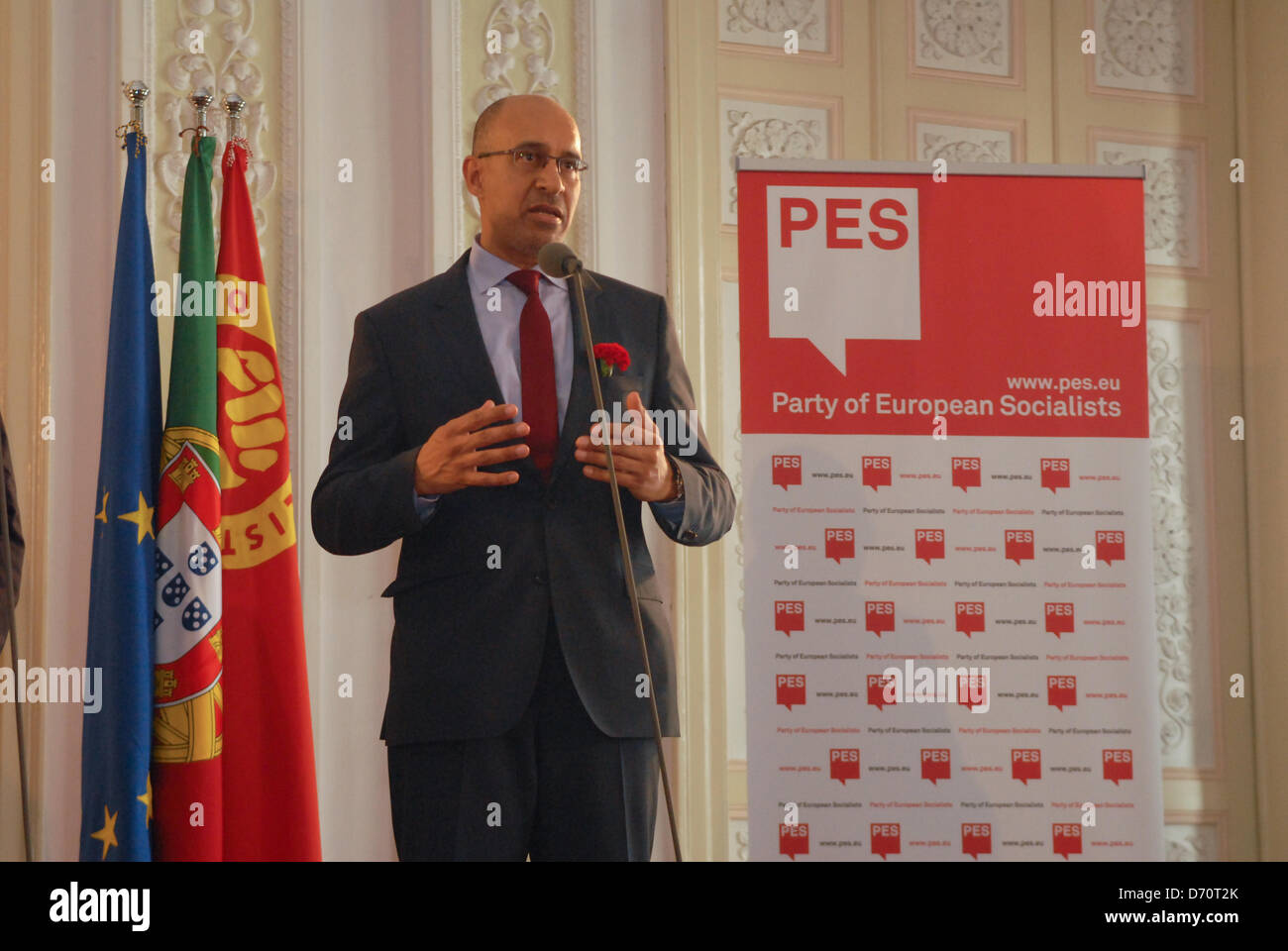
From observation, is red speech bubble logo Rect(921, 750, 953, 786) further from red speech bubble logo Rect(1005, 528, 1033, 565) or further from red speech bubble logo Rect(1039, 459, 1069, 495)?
red speech bubble logo Rect(1039, 459, 1069, 495)

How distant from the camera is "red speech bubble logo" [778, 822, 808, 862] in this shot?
333cm

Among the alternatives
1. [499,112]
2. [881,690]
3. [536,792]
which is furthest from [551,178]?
[881,690]

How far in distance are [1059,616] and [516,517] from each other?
5.09 ft

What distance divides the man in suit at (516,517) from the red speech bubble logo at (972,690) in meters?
1.01

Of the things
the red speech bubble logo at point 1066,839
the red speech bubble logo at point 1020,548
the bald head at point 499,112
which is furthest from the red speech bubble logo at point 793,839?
the bald head at point 499,112

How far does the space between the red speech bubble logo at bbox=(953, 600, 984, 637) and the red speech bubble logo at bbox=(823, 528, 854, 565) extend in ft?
0.97

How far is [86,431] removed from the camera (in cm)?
375

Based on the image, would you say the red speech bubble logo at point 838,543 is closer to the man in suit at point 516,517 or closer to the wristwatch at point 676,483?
the man in suit at point 516,517

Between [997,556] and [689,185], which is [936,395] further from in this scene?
[689,185]

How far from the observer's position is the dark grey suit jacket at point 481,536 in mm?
2436

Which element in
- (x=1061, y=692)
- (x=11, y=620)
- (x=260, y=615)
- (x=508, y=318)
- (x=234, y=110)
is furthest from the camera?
(x=234, y=110)

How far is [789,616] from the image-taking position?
3406mm

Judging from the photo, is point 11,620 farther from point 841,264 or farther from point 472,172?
point 841,264

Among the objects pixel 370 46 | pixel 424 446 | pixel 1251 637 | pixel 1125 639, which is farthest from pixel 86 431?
pixel 1251 637
